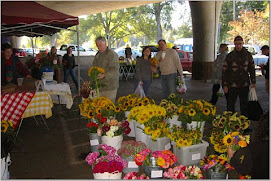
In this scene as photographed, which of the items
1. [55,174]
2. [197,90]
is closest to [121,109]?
[55,174]

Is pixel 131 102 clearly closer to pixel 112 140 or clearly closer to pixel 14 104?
pixel 112 140

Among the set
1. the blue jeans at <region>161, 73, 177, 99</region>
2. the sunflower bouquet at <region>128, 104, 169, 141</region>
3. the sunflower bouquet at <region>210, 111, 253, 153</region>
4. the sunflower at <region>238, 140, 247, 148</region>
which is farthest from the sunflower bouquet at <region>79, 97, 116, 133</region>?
the blue jeans at <region>161, 73, 177, 99</region>

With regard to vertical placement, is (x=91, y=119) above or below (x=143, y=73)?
below

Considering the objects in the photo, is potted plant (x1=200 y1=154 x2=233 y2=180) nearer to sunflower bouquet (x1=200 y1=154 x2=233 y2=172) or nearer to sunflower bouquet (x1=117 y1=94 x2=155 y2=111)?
sunflower bouquet (x1=200 y1=154 x2=233 y2=172)

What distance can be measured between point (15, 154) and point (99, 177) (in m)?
2.15

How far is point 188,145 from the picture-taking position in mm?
3908

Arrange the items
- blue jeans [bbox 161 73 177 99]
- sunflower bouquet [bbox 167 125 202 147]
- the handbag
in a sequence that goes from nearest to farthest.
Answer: sunflower bouquet [bbox 167 125 202 147], the handbag, blue jeans [bbox 161 73 177 99]

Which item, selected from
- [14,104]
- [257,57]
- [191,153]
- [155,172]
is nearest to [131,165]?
[155,172]

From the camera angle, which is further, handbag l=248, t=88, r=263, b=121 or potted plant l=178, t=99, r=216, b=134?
handbag l=248, t=88, r=263, b=121

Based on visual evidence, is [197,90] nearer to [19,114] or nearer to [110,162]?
[19,114]

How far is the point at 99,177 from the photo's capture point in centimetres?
325

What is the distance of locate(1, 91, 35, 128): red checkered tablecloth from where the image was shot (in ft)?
16.6

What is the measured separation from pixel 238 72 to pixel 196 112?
54.2 inches

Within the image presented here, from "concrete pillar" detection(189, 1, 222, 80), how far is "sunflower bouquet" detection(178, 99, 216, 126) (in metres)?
10.1
